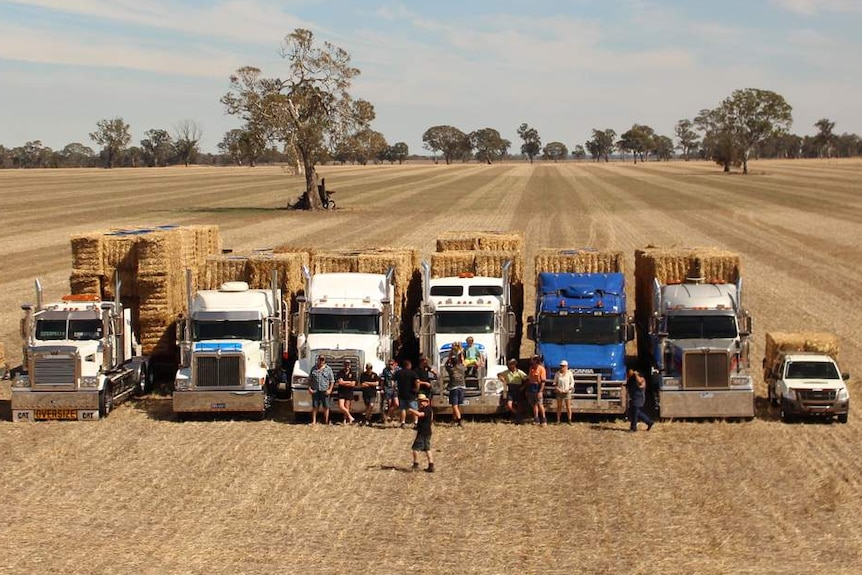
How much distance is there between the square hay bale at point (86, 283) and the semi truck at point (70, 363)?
7.17 feet

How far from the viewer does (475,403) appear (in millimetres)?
25156

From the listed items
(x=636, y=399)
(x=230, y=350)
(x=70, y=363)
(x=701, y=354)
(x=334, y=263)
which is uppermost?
(x=334, y=263)

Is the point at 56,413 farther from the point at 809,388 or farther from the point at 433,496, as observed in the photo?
the point at 809,388

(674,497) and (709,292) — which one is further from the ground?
(709,292)

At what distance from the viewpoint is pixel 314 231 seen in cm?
7175

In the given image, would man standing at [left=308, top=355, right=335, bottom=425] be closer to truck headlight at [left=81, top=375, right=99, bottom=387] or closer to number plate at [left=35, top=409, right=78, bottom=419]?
truck headlight at [left=81, top=375, right=99, bottom=387]

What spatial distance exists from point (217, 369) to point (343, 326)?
3.03 metres

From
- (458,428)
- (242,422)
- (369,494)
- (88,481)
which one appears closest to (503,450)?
(458,428)

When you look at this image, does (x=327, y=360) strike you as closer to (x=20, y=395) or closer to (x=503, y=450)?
(x=503, y=450)

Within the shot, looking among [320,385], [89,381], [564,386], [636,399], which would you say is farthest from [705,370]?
[89,381]

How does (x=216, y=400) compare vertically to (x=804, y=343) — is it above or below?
below

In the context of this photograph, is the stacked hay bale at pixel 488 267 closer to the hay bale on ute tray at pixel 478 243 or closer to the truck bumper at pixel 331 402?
the hay bale on ute tray at pixel 478 243

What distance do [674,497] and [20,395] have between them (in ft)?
47.9

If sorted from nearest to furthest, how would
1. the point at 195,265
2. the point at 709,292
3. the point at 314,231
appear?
the point at 709,292, the point at 195,265, the point at 314,231
